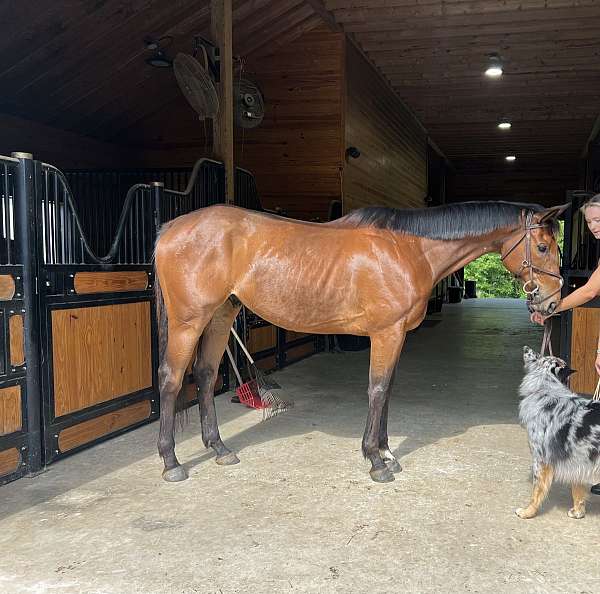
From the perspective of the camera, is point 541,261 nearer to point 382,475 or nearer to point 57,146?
point 382,475

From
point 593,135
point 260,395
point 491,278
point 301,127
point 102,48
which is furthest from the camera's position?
point 491,278

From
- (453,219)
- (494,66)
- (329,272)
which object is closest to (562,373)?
(453,219)

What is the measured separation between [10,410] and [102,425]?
2.30ft

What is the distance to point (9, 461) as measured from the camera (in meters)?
2.81

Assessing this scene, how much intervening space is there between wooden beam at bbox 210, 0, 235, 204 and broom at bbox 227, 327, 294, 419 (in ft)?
4.62

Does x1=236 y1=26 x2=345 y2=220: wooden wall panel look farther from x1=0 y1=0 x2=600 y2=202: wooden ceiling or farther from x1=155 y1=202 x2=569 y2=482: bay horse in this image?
x1=155 y1=202 x2=569 y2=482: bay horse

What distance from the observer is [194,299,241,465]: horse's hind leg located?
10.6ft

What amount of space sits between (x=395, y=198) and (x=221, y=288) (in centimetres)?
720

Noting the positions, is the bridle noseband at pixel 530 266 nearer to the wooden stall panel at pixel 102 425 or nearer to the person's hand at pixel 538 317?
the person's hand at pixel 538 317

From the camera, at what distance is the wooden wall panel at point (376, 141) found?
7168 millimetres

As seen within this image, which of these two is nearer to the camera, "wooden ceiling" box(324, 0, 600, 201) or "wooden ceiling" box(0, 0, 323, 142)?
"wooden ceiling" box(0, 0, 323, 142)

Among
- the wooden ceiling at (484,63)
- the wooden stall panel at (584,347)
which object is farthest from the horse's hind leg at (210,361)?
the wooden ceiling at (484,63)

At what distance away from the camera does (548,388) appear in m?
2.37

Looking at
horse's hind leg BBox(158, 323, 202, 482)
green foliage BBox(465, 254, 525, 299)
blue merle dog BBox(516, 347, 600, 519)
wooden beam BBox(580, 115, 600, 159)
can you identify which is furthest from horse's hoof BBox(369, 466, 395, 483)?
green foliage BBox(465, 254, 525, 299)
